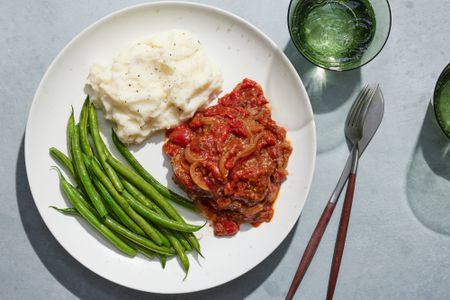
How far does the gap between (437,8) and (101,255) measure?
453 cm

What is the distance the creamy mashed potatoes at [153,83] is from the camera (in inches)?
188

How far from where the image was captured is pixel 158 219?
4914 millimetres

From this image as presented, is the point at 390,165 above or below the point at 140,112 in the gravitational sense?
below

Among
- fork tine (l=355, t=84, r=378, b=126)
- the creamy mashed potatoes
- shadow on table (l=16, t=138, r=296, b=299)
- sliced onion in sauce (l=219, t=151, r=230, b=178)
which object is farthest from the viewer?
shadow on table (l=16, t=138, r=296, b=299)

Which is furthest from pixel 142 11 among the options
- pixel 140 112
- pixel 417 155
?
pixel 417 155

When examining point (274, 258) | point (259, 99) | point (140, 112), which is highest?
point (140, 112)

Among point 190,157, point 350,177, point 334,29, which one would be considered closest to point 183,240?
point 190,157

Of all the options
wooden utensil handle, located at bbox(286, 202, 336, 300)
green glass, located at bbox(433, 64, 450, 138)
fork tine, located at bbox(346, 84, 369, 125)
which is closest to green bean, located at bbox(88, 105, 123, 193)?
wooden utensil handle, located at bbox(286, 202, 336, 300)

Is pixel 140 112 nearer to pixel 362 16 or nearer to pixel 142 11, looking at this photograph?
pixel 142 11

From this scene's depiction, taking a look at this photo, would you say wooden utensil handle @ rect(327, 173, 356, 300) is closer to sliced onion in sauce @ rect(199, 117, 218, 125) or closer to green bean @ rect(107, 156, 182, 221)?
sliced onion in sauce @ rect(199, 117, 218, 125)

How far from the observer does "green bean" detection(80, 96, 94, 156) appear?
4.96m

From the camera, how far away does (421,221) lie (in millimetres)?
5422

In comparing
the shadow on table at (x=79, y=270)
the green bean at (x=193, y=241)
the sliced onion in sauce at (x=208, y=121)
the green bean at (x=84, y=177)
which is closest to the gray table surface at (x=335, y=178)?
the shadow on table at (x=79, y=270)

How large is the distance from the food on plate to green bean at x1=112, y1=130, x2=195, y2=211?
4.2 inches
